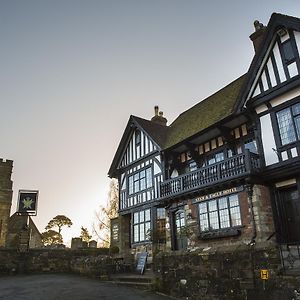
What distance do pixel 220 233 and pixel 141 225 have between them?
7.83 metres

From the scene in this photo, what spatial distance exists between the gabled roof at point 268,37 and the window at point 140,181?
9117mm

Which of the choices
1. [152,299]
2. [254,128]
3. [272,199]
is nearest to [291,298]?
[152,299]

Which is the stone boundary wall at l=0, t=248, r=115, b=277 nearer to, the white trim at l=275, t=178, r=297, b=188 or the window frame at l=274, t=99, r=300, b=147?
the white trim at l=275, t=178, r=297, b=188

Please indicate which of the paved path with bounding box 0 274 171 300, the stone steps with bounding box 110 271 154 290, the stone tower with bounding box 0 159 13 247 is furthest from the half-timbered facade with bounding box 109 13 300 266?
the stone tower with bounding box 0 159 13 247

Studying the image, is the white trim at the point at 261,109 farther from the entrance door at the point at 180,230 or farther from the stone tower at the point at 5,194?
the stone tower at the point at 5,194

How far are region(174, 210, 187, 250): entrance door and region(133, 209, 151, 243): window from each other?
8.96 ft

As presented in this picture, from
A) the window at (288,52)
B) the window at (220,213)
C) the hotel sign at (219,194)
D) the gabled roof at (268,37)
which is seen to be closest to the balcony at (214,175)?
the hotel sign at (219,194)

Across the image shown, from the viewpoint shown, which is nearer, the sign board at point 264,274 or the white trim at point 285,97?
the sign board at point 264,274

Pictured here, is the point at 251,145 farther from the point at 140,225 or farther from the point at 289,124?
the point at 140,225

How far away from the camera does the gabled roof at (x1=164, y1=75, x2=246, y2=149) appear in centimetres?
1745

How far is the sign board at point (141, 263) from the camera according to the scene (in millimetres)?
19103

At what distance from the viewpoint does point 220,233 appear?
1552cm

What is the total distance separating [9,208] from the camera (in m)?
35.2

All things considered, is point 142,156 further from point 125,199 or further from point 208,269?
point 208,269
